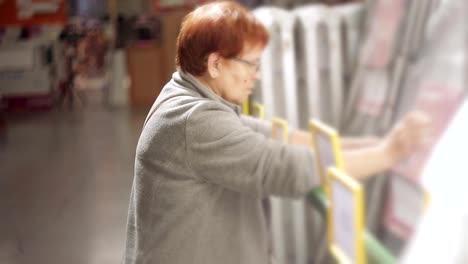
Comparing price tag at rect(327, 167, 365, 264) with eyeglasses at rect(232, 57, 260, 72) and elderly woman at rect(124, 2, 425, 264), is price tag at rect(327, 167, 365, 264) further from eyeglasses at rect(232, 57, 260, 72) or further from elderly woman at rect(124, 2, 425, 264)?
eyeglasses at rect(232, 57, 260, 72)

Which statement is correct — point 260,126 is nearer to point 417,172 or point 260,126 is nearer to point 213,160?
point 213,160

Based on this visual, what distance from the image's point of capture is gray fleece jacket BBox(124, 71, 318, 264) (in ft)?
3.95

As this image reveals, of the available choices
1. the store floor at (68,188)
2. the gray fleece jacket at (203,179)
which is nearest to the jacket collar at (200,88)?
the gray fleece jacket at (203,179)

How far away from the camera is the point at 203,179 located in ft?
4.20

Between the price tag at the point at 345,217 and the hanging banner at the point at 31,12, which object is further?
the hanging banner at the point at 31,12

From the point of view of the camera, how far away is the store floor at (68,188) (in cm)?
353

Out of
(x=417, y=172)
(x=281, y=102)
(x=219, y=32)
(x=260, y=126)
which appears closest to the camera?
(x=417, y=172)

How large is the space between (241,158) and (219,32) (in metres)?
0.24

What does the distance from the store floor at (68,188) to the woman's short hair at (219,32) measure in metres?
1.23

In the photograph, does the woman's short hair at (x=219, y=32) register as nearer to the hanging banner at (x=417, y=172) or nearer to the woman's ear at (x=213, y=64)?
the woman's ear at (x=213, y=64)

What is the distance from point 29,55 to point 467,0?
759 centimetres

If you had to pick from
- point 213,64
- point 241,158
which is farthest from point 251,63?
point 241,158

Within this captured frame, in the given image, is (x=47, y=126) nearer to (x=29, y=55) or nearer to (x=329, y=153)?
(x=29, y=55)

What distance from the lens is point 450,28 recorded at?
3.60 feet
